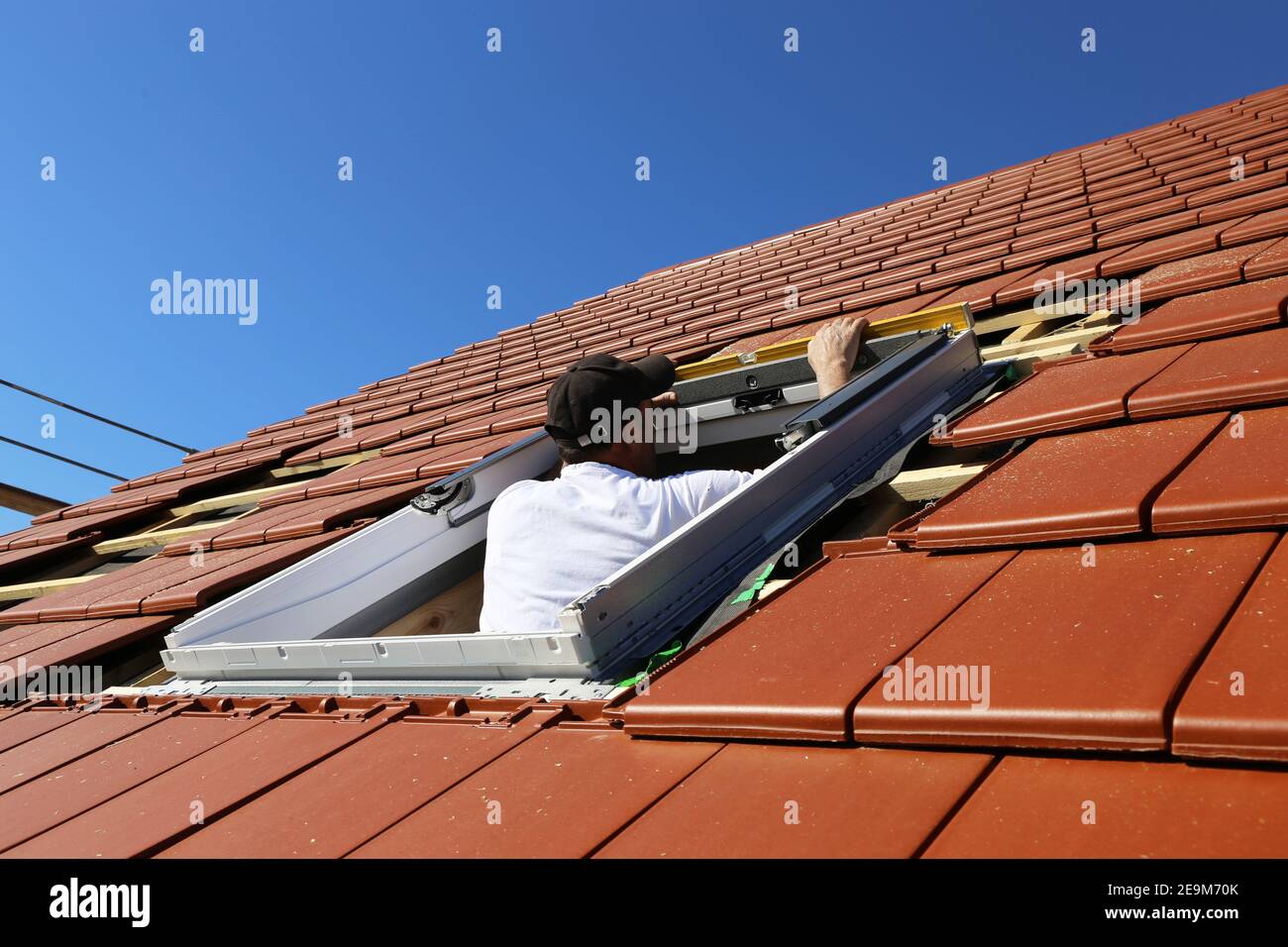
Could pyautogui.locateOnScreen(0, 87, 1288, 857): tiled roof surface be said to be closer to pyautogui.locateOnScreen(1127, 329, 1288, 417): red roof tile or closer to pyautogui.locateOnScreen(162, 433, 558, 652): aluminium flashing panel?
pyautogui.locateOnScreen(1127, 329, 1288, 417): red roof tile

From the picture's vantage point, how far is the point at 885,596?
53.9 inches

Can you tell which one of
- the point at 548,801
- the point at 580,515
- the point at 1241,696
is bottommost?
the point at 548,801

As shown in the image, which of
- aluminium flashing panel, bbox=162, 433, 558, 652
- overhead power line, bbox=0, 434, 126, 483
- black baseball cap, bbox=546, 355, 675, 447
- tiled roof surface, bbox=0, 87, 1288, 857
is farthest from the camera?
overhead power line, bbox=0, 434, 126, 483

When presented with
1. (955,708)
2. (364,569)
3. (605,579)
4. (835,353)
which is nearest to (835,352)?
(835,353)

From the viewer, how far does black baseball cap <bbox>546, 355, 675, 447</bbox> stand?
2.68 meters

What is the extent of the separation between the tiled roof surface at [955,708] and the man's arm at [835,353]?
1.39 ft

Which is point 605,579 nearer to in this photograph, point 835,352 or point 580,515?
point 580,515

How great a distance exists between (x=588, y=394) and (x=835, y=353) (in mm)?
782

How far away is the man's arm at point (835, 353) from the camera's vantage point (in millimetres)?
2756

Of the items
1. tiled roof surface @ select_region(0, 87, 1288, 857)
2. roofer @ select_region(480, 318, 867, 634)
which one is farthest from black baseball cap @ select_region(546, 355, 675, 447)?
tiled roof surface @ select_region(0, 87, 1288, 857)

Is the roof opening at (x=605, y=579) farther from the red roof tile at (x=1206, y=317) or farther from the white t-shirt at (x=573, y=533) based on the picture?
the red roof tile at (x=1206, y=317)

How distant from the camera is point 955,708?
1.00 m
